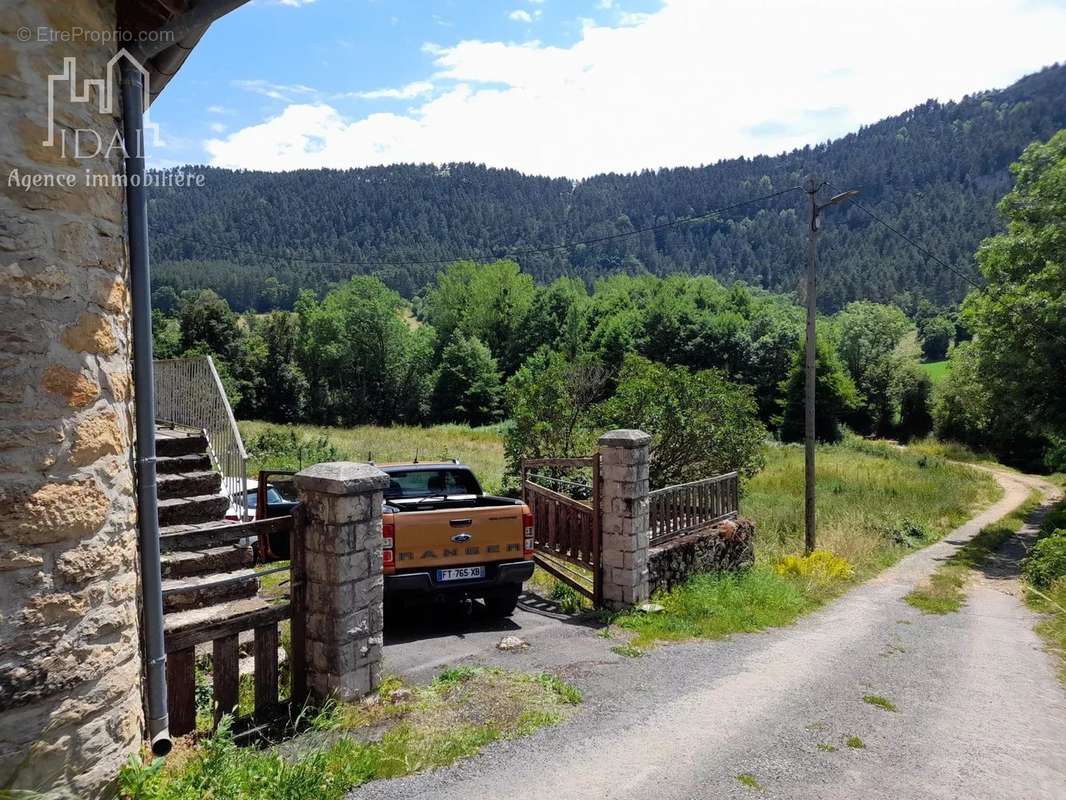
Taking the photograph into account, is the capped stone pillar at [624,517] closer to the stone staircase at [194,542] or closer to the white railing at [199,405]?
the stone staircase at [194,542]

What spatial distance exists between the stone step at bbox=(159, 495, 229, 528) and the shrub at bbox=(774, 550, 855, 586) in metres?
9.08

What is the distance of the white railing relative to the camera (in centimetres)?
929

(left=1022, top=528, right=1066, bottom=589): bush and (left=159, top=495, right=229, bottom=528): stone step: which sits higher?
(left=159, top=495, right=229, bottom=528): stone step

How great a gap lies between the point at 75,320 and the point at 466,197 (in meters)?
151

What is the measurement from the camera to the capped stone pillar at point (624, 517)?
850cm

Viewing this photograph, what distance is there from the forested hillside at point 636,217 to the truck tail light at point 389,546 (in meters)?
73.8

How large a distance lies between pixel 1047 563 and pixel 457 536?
12.3 metres

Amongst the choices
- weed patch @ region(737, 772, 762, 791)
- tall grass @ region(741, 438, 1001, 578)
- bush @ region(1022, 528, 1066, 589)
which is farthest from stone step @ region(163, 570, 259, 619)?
bush @ region(1022, 528, 1066, 589)

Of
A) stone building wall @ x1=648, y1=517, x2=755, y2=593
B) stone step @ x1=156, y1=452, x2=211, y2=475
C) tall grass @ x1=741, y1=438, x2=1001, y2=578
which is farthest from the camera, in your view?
tall grass @ x1=741, y1=438, x2=1001, y2=578

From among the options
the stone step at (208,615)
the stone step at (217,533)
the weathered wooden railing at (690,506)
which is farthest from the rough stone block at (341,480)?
the weathered wooden railing at (690,506)

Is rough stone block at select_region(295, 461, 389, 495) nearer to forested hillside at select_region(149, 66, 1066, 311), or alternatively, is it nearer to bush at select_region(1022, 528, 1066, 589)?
bush at select_region(1022, 528, 1066, 589)

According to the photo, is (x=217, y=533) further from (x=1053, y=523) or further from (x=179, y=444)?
(x=1053, y=523)

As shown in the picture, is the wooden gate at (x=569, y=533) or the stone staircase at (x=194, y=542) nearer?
the stone staircase at (x=194, y=542)

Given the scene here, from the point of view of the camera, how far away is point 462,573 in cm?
753
